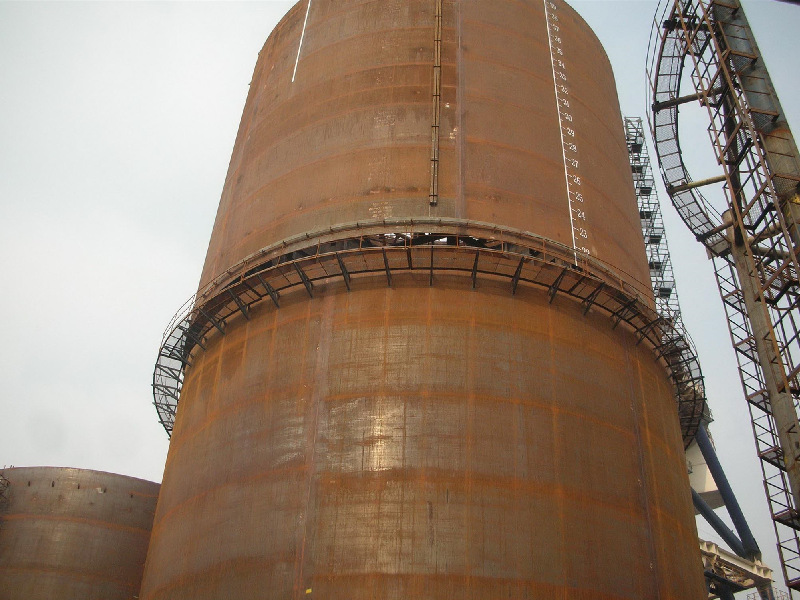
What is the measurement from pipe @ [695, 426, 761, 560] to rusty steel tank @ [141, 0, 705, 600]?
14.9 metres

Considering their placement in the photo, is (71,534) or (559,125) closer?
(559,125)

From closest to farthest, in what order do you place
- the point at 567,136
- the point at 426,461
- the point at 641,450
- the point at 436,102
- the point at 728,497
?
the point at 426,461 < the point at 641,450 < the point at 436,102 < the point at 567,136 < the point at 728,497

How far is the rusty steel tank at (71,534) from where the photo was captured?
31250mm

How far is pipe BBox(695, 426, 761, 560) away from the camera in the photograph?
119ft

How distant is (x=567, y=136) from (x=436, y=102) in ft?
13.8

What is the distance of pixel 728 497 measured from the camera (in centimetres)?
3634

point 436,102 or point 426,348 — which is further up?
point 436,102

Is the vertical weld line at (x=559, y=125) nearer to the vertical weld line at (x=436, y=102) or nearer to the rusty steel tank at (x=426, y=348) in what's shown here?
the rusty steel tank at (x=426, y=348)

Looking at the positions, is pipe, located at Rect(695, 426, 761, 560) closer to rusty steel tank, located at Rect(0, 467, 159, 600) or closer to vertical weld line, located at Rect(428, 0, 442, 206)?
vertical weld line, located at Rect(428, 0, 442, 206)

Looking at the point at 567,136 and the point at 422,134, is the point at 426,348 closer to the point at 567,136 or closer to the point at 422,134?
the point at 422,134

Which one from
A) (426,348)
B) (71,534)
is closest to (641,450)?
(426,348)

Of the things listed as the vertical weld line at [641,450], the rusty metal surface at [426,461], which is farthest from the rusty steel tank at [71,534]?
the vertical weld line at [641,450]

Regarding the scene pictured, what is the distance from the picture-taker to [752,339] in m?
24.2

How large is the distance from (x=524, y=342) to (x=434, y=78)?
883 centimetres
